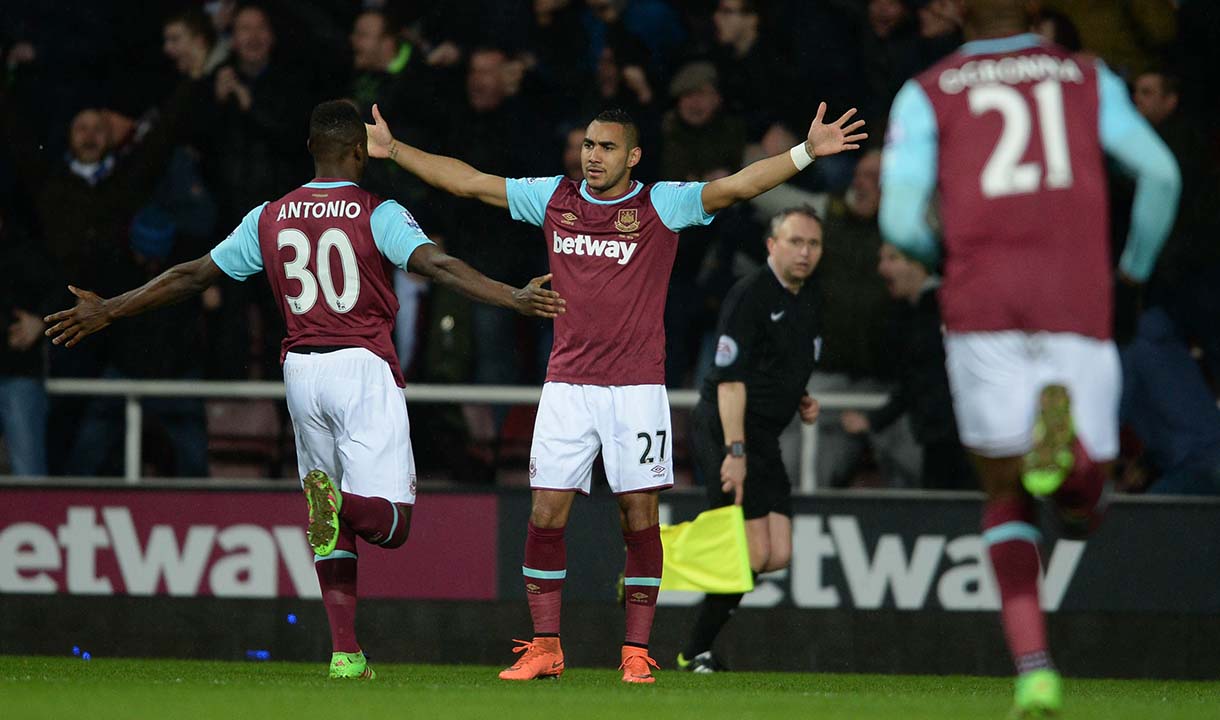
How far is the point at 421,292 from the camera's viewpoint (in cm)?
1171

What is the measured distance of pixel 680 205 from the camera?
815 centimetres

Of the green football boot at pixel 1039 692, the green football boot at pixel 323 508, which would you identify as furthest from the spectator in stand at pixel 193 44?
the green football boot at pixel 1039 692

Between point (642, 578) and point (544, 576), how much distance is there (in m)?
0.47

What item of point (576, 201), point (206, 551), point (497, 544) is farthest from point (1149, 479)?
point (206, 551)

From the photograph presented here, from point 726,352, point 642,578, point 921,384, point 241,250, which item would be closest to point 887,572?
point 921,384

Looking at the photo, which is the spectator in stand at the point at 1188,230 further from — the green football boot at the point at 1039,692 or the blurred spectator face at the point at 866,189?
the green football boot at the point at 1039,692

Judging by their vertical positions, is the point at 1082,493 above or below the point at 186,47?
below

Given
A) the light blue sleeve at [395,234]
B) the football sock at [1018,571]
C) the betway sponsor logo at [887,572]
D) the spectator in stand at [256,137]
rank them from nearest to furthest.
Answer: the football sock at [1018,571], the light blue sleeve at [395,234], the betway sponsor logo at [887,572], the spectator in stand at [256,137]

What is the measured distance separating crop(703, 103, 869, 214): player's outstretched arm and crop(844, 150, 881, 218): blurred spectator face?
3262 millimetres

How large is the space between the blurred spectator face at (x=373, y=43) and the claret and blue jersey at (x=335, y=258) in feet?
13.7

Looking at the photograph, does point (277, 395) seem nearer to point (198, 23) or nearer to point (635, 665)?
point (198, 23)

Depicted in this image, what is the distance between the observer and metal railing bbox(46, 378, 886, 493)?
35.9 ft

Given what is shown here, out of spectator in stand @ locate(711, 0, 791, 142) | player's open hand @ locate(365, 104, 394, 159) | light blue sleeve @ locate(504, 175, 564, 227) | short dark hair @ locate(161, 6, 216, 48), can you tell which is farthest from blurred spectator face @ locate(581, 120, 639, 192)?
short dark hair @ locate(161, 6, 216, 48)

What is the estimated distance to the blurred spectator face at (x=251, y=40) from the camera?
12.4m
